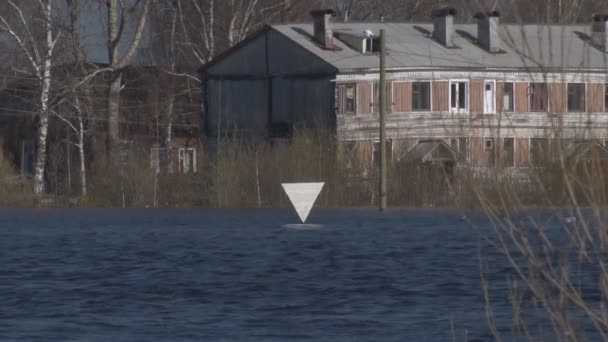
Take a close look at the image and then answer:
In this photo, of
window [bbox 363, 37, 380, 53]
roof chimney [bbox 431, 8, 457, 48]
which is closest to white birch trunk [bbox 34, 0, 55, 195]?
window [bbox 363, 37, 380, 53]

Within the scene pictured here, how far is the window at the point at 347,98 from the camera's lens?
209ft

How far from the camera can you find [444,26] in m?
66.4

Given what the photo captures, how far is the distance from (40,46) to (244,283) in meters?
40.6

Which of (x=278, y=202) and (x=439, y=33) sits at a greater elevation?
(x=439, y=33)

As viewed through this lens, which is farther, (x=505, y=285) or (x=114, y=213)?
(x=114, y=213)

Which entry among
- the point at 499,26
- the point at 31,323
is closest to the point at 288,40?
the point at 31,323

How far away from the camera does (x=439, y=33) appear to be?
67.1m

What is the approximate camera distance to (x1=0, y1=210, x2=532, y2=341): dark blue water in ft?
58.2

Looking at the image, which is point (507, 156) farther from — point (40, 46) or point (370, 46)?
point (370, 46)

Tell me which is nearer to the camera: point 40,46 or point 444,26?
point 40,46

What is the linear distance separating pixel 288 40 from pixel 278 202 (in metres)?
13.8

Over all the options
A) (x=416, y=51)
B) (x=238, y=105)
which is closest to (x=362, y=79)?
(x=416, y=51)

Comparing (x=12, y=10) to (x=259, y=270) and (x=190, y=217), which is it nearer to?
(x=190, y=217)

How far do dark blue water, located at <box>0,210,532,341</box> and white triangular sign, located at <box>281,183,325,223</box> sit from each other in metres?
1.00
